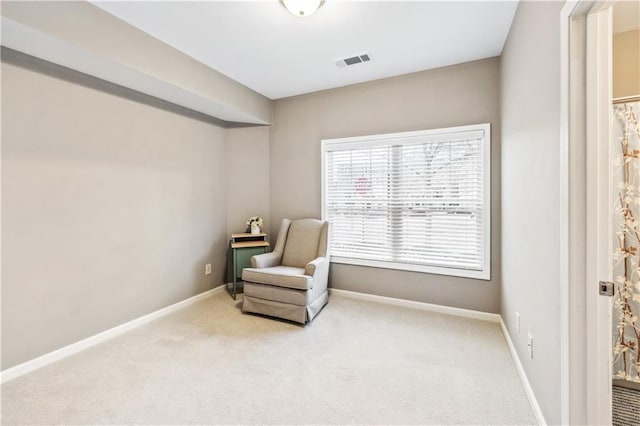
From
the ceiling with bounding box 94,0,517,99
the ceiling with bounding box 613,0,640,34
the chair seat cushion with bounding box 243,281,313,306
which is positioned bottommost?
the chair seat cushion with bounding box 243,281,313,306

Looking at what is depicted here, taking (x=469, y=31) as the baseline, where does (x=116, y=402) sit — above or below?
below

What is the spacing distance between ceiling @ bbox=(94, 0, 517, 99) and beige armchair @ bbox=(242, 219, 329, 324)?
1.83 metres

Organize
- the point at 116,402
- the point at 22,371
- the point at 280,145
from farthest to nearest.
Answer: the point at 280,145 < the point at 22,371 < the point at 116,402

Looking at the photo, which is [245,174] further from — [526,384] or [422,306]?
[526,384]

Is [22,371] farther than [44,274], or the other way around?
[44,274]

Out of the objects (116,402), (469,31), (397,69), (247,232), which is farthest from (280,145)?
(116,402)

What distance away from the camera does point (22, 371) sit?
78.2 inches

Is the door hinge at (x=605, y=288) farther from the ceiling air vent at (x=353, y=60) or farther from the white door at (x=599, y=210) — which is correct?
the ceiling air vent at (x=353, y=60)

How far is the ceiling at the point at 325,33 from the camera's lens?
2.05 metres

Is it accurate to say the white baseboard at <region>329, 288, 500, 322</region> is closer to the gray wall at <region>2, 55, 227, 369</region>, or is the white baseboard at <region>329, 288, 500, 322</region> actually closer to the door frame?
the door frame

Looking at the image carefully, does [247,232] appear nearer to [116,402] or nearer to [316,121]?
[316,121]

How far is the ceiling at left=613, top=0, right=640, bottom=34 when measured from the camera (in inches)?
69.2

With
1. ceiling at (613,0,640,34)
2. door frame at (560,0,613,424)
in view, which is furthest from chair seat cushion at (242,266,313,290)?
ceiling at (613,0,640,34)

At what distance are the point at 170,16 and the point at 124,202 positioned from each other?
5.46 ft
